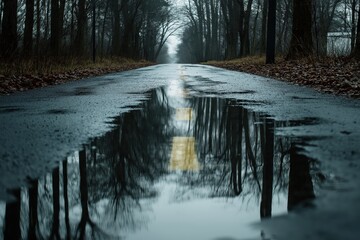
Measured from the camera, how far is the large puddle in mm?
1924

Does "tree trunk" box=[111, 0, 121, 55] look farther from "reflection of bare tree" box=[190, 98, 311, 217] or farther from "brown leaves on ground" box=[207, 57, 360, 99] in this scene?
"reflection of bare tree" box=[190, 98, 311, 217]

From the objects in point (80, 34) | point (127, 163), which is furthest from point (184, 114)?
point (80, 34)

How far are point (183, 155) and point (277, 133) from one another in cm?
130

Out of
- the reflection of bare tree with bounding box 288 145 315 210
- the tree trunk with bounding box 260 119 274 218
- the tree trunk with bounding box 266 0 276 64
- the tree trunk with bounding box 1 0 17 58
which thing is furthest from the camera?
the tree trunk with bounding box 266 0 276 64

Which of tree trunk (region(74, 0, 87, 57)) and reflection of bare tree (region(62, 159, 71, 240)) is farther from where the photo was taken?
tree trunk (region(74, 0, 87, 57))

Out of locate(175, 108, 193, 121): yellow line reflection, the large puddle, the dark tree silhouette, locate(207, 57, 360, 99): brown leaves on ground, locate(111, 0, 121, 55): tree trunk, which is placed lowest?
the large puddle

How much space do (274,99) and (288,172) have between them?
16.1 ft

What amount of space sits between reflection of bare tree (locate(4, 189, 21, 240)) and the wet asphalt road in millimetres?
132

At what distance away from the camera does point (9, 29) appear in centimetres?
1520

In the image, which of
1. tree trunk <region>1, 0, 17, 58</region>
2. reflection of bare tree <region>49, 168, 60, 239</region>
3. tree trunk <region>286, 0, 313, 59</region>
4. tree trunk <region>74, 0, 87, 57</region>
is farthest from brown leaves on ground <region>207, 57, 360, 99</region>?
tree trunk <region>74, 0, 87, 57</region>

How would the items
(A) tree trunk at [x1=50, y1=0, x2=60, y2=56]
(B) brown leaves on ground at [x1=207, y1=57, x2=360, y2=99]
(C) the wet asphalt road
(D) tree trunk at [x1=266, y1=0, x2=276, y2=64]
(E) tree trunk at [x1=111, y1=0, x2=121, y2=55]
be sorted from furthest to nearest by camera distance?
(E) tree trunk at [x1=111, y1=0, x2=121, y2=55]
(D) tree trunk at [x1=266, y1=0, x2=276, y2=64]
(A) tree trunk at [x1=50, y1=0, x2=60, y2=56]
(B) brown leaves on ground at [x1=207, y1=57, x2=360, y2=99]
(C) the wet asphalt road

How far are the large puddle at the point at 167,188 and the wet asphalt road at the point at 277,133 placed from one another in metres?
0.12

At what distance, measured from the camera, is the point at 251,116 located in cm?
548

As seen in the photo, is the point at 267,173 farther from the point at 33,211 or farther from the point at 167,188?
the point at 33,211
